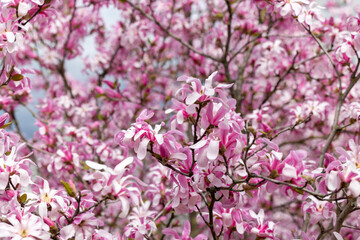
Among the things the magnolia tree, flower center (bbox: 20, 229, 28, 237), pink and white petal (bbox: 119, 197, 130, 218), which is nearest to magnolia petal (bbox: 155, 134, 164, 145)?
the magnolia tree

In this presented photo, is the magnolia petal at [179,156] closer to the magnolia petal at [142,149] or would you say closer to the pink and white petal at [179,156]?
the pink and white petal at [179,156]

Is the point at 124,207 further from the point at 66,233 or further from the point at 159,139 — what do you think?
the point at 159,139

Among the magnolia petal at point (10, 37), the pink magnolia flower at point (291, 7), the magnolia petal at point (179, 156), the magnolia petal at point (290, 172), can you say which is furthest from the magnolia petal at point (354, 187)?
the magnolia petal at point (10, 37)

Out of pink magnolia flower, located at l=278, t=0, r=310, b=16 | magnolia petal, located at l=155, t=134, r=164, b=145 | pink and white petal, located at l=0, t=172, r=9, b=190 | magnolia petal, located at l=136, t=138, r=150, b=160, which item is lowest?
pink and white petal, located at l=0, t=172, r=9, b=190

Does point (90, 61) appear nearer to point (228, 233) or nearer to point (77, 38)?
point (77, 38)

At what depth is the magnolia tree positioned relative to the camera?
1513 mm

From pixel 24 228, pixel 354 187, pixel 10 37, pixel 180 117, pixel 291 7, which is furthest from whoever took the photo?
pixel 291 7

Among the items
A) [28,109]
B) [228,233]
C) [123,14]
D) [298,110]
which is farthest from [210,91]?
[123,14]

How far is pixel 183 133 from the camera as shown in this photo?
161 cm

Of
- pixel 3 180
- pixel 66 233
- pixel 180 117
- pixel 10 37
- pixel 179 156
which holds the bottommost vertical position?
pixel 66 233

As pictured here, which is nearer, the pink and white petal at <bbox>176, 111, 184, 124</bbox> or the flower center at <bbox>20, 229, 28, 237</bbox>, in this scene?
the flower center at <bbox>20, 229, 28, 237</bbox>

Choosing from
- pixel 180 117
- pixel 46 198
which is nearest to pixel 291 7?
pixel 180 117

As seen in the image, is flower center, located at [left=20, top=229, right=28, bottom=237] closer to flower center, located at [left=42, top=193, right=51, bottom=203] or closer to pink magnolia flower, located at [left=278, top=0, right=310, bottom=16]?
flower center, located at [left=42, top=193, right=51, bottom=203]

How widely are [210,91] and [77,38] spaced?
4011 millimetres
